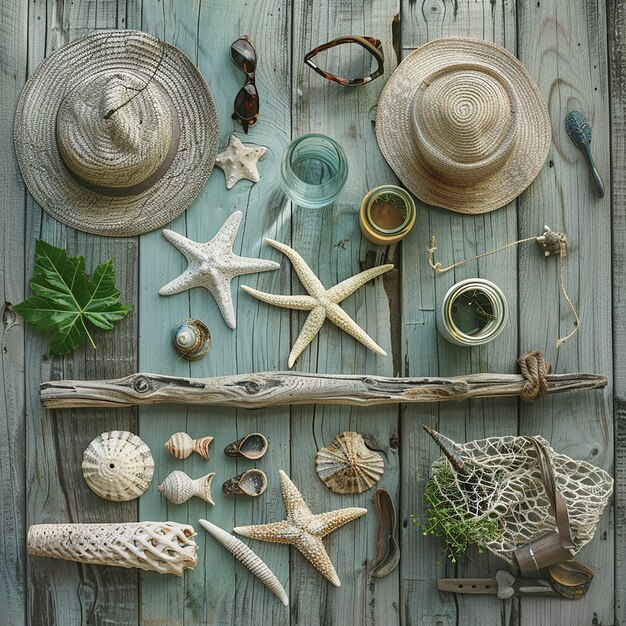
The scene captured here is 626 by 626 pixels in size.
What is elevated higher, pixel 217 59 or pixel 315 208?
pixel 217 59

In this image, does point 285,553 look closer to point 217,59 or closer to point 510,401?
point 510,401

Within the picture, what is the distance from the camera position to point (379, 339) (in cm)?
212

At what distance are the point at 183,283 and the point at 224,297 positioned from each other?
0.42ft

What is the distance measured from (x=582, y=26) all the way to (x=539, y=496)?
1.44 m

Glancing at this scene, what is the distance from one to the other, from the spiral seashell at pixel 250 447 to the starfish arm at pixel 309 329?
0.83 feet

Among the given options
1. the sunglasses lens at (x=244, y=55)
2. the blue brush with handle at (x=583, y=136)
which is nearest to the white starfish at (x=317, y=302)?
the sunglasses lens at (x=244, y=55)

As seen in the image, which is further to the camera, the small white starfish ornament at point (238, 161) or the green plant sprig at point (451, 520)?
the small white starfish ornament at point (238, 161)

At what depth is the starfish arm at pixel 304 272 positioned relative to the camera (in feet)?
6.77

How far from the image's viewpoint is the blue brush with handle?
2127 millimetres

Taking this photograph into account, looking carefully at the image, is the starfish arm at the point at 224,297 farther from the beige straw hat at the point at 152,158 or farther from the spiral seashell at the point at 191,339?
the beige straw hat at the point at 152,158

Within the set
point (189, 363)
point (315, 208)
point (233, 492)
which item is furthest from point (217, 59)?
point (233, 492)

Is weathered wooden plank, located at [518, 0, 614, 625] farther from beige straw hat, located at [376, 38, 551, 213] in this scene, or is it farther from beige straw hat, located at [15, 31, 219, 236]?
beige straw hat, located at [15, 31, 219, 236]

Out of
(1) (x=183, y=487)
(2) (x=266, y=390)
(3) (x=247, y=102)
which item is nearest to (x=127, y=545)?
(1) (x=183, y=487)

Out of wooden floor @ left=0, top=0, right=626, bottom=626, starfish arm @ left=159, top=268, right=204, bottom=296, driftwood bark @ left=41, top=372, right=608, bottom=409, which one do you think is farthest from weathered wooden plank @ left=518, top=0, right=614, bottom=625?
starfish arm @ left=159, top=268, right=204, bottom=296
